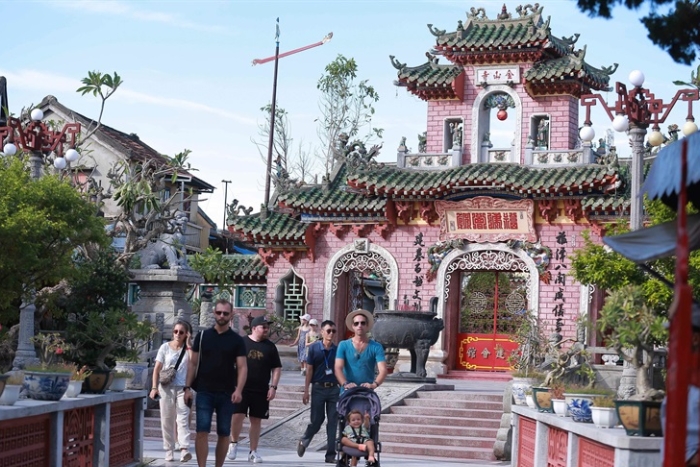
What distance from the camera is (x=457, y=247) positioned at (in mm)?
27109

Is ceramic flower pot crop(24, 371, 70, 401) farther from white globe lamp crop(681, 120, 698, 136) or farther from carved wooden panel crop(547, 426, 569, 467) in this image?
white globe lamp crop(681, 120, 698, 136)

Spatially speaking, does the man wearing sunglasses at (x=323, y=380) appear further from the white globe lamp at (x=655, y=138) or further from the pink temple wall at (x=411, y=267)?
the pink temple wall at (x=411, y=267)

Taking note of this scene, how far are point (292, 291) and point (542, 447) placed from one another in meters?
17.1

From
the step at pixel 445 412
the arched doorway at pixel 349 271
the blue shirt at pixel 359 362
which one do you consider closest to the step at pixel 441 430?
the step at pixel 445 412

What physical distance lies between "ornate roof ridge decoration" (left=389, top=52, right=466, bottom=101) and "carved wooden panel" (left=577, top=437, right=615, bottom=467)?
17643mm

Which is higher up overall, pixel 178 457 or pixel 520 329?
pixel 520 329

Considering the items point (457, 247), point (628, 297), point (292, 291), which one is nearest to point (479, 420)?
point (628, 297)

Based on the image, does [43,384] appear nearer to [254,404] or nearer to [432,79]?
[254,404]

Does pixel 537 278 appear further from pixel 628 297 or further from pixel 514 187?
pixel 628 297

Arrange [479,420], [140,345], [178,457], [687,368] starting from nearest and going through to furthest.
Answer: [687,368], [178,457], [479,420], [140,345]

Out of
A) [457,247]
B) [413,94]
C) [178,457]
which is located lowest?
[178,457]

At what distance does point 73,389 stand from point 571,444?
4.37 m

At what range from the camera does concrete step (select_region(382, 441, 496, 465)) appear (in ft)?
57.5

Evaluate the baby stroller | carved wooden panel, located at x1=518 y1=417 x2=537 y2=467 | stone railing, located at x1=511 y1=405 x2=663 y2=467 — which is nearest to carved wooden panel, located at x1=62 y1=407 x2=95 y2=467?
the baby stroller
